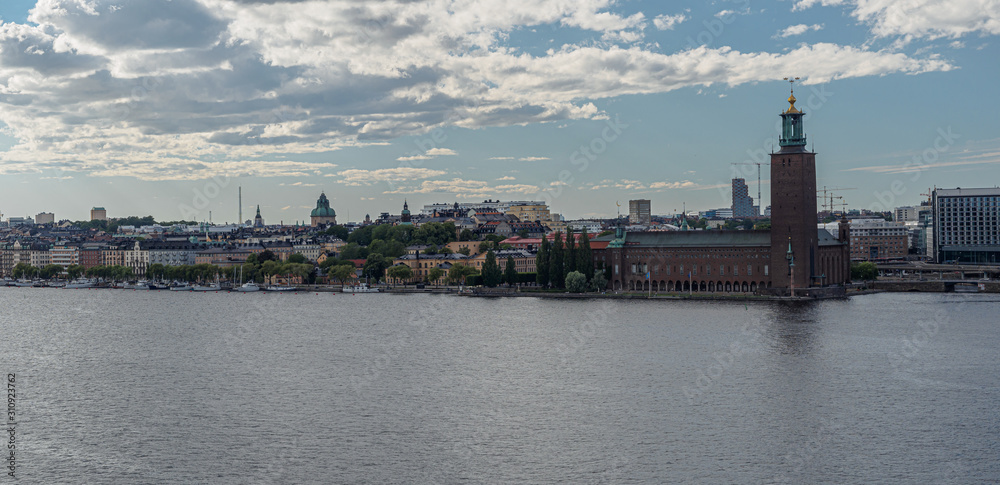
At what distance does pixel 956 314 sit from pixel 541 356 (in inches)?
1198

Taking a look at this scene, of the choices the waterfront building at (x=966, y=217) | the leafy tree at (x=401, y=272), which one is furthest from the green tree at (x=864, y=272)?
the leafy tree at (x=401, y=272)

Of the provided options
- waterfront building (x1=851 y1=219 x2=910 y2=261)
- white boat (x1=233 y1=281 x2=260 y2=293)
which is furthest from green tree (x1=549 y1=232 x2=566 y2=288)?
waterfront building (x1=851 y1=219 x2=910 y2=261)

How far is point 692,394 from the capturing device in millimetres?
32469

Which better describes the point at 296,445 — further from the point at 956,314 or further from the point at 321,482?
the point at 956,314

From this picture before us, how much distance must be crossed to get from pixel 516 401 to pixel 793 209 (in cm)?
4892

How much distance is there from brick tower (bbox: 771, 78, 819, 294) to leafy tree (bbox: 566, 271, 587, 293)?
1364cm

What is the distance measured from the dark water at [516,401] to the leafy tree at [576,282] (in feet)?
67.2

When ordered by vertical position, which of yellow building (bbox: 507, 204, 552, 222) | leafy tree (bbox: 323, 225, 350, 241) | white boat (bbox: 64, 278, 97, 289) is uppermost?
yellow building (bbox: 507, 204, 552, 222)

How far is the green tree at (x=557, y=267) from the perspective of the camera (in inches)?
3167

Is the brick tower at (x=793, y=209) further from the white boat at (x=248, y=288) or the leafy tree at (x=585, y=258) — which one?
the white boat at (x=248, y=288)

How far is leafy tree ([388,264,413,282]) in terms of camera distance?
97.6 meters

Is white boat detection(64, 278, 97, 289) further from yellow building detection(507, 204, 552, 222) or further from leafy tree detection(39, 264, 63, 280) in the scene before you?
yellow building detection(507, 204, 552, 222)

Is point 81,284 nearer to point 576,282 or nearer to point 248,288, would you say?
point 248,288

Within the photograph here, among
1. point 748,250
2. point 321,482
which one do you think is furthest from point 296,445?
point 748,250
